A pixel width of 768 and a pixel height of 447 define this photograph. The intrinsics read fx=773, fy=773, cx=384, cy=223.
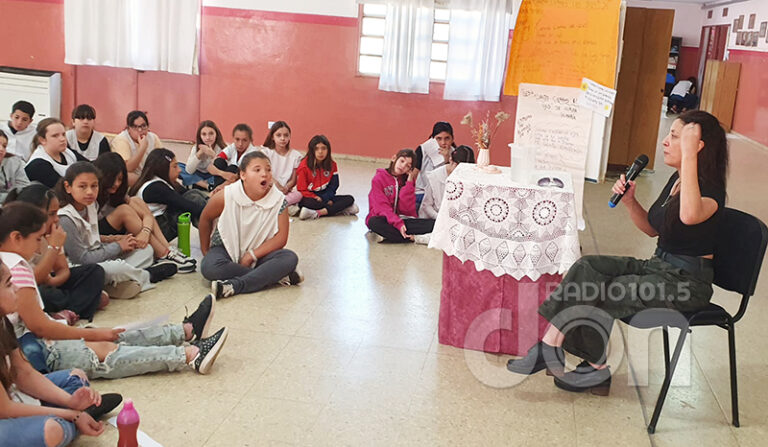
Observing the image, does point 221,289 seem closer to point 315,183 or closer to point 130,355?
point 130,355

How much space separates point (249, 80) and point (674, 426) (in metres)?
6.91

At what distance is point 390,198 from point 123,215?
1979 millimetres

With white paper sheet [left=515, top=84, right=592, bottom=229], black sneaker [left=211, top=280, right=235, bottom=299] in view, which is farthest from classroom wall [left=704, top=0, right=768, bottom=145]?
black sneaker [left=211, top=280, right=235, bottom=299]

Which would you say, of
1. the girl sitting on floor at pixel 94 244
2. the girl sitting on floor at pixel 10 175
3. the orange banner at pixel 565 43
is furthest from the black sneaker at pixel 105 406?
the orange banner at pixel 565 43

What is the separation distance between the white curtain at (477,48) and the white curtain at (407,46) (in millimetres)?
255

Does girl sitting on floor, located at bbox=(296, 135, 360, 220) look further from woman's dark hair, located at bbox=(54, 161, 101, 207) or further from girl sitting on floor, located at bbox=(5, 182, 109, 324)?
girl sitting on floor, located at bbox=(5, 182, 109, 324)

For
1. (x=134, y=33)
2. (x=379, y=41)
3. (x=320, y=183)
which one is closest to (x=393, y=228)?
(x=320, y=183)

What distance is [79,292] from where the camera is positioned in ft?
12.2

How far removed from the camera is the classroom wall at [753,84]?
1202cm

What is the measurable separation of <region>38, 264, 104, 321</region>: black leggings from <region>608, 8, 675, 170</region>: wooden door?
683cm

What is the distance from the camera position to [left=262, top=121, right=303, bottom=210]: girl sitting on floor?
6.41 metres

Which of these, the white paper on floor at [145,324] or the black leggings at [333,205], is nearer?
the white paper on floor at [145,324]

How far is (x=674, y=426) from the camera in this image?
10.2 ft

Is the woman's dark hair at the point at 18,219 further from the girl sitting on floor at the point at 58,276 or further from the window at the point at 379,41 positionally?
the window at the point at 379,41
